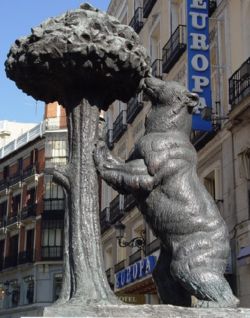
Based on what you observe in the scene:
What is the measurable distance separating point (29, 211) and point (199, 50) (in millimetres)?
28677

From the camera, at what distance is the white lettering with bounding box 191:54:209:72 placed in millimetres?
17797

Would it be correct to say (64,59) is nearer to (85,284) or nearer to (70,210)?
(70,210)

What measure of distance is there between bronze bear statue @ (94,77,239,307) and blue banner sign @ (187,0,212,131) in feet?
41.6

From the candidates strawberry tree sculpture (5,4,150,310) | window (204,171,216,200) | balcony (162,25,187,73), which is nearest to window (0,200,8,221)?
balcony (162,25,187,73)

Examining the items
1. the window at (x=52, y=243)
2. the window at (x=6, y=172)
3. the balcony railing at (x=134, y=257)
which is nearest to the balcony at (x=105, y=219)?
the balcony railing at (x=134, y=257)

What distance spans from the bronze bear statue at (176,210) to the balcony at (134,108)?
62.4 feet

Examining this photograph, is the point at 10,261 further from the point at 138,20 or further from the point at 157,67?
the point at 157,67

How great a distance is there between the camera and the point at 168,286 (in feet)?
15.3

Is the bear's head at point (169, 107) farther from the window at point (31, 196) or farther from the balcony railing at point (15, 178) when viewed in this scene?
the balcony railing at point (15, 178)

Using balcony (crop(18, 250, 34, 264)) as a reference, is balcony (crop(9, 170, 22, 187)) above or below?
above

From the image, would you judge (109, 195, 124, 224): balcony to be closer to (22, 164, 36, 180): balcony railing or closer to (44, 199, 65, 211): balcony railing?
(44, 199, 65, 211): balcony railing

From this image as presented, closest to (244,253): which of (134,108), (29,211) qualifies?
(134,108)

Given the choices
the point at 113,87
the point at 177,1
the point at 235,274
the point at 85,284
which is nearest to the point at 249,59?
the point at 235,274

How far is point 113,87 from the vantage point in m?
5.10
